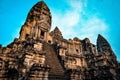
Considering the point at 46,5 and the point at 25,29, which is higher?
the point at 46,5

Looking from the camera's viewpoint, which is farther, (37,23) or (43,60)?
(37,23)

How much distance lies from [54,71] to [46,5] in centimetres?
2395

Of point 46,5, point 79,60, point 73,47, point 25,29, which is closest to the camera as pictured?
point 79,60

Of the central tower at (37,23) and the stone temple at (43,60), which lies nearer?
the stone temple at (43,60)

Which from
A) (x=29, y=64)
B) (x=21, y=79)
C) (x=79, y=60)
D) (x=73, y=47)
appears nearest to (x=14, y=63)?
(x=29, y=64)

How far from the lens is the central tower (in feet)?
83.5

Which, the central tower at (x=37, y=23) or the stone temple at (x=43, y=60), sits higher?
the central tower at (x=37, y=23)

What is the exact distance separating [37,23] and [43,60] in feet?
53.0

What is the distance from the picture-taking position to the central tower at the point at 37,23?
83.5 ft

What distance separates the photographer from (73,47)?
119 ft

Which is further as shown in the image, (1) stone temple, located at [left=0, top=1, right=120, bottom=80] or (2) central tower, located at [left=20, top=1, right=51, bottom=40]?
(2) central tower, located at [left=20, top=1, right=51, bottom=40]

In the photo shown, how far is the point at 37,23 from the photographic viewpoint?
86.9 ft

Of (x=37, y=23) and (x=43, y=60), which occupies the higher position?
(x=37, y=23)

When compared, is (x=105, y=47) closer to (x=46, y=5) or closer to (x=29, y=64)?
(x=46, y=5)
